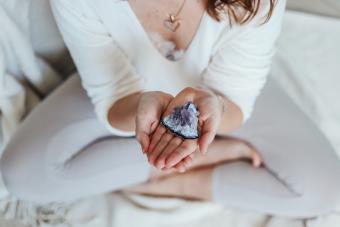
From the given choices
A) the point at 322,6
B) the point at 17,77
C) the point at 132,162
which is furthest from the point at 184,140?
the point at 322,6

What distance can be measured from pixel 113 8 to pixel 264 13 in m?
0.22

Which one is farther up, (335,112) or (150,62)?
(150,62)

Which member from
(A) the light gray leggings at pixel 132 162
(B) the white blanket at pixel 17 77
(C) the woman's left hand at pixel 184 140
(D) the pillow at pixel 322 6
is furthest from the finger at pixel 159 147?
(D) the pillow at pixel 322 6

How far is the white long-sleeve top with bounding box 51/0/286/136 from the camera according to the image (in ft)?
2.53

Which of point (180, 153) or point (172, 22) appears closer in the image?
point (180, 153)

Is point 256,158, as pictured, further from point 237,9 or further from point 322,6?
point 322,6

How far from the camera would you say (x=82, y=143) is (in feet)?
3.01

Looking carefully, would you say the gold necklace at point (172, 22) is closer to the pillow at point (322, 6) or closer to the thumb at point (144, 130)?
the thumb at point (144, 130)

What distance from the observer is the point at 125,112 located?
0.80 metres

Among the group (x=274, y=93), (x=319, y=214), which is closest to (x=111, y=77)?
(x=274, y=93)

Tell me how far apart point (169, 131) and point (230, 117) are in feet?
0.74

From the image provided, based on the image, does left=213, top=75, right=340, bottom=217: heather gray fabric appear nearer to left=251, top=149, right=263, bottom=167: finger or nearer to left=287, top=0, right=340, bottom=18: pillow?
left=251, top=149, right=263, bottom=167: finger

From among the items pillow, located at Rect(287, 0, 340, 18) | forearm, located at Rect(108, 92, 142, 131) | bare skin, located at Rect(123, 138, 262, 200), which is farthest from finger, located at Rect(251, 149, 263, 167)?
pillow, located at Rect(287, 0, 340, 18)

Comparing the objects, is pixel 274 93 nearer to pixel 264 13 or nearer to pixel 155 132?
pixel 264 13
